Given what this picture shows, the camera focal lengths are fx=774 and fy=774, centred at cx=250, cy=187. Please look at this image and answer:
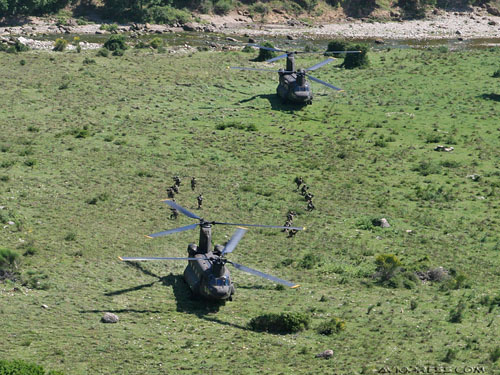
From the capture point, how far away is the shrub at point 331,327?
120 ft

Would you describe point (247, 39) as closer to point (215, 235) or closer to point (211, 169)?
point (211, 169)

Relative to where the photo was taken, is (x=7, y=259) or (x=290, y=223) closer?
(x=7, y=259)

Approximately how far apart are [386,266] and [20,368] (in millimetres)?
22177

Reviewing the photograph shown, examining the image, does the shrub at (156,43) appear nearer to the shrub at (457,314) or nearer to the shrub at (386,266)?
the shrub at (386,266)

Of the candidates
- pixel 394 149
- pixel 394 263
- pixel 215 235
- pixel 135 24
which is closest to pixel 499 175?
pixel 394 149

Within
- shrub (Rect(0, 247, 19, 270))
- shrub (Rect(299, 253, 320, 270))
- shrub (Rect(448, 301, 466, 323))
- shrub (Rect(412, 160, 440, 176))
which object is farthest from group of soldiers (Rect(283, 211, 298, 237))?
shrub (Rect(0, 247, 19, 270))

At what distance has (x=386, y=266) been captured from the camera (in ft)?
145

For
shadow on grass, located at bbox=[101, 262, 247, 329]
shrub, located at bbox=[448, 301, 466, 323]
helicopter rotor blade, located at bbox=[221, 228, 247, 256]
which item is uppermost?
helicopter rotor blade, located at bbox=[221, 228, 247, 256]

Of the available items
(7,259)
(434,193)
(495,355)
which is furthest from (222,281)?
(434,193)

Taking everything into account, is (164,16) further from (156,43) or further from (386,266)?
(386,266)

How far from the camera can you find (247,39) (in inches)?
4653

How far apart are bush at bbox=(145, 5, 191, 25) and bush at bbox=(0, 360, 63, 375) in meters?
99.8

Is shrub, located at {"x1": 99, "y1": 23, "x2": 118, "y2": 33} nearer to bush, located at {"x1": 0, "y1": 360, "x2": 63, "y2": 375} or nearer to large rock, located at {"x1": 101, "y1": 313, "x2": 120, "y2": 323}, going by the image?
large rock, located at {"x1": 101, "y1": 313, "x2": 120, "y2": 323}

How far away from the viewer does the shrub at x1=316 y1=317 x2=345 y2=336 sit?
3669 cm
